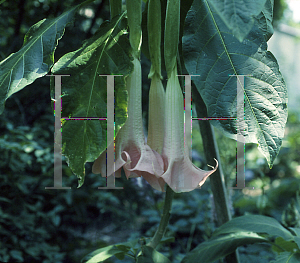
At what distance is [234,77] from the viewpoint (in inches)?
18.4

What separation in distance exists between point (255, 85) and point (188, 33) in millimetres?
142

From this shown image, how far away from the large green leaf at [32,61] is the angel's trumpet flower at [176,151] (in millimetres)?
214

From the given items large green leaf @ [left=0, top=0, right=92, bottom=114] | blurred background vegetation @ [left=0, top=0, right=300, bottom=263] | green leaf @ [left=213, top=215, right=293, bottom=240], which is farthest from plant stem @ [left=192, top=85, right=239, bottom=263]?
blurred background vegetation @ [left=0, top=0, right=300, bottom=263]

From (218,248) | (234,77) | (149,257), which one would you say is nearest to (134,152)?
(234,77)

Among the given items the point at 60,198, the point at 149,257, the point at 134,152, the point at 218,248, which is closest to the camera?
the point at 134,152

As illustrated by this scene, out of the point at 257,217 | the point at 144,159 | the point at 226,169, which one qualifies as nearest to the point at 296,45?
the point at 226,169

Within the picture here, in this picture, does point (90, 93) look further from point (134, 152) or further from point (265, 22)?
point (265, 22)

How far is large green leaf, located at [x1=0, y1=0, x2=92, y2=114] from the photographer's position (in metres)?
0.48

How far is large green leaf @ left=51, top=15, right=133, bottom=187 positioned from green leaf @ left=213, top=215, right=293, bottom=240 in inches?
18.7

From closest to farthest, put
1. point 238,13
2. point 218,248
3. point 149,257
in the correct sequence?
point 238,13, point 149,257, point 218,248

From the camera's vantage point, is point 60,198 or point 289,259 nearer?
point 289,259

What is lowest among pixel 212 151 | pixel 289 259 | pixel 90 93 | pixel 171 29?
pixel 289 259

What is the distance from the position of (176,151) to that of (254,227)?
477 mm

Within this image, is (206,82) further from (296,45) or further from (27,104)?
(296,45)
